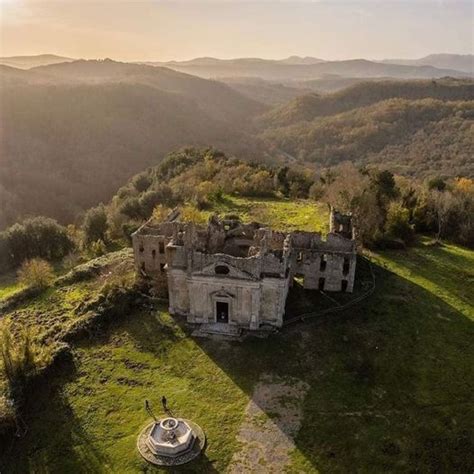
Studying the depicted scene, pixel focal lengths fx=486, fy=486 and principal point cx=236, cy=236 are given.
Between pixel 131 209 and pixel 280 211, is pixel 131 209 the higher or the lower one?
the lower one

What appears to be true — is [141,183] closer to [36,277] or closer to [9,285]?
[9,285]

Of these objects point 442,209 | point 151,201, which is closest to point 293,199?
point 151,201

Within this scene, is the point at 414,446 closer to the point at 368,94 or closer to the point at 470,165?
the point at 470,165

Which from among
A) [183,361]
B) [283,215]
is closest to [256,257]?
[183,361]

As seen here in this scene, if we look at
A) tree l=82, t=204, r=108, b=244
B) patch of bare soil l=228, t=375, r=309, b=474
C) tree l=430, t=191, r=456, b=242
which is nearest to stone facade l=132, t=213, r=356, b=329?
patch of bare soil l=228, t=375, r=309, b=474

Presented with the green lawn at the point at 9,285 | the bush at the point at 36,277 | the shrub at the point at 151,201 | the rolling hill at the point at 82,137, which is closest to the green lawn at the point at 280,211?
the shrub at the point at 151,201

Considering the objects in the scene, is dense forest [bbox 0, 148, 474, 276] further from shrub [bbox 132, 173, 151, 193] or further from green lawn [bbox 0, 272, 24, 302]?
shrub [bbox 132, 173, 151, 193]

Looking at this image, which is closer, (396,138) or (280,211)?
(280,211)
